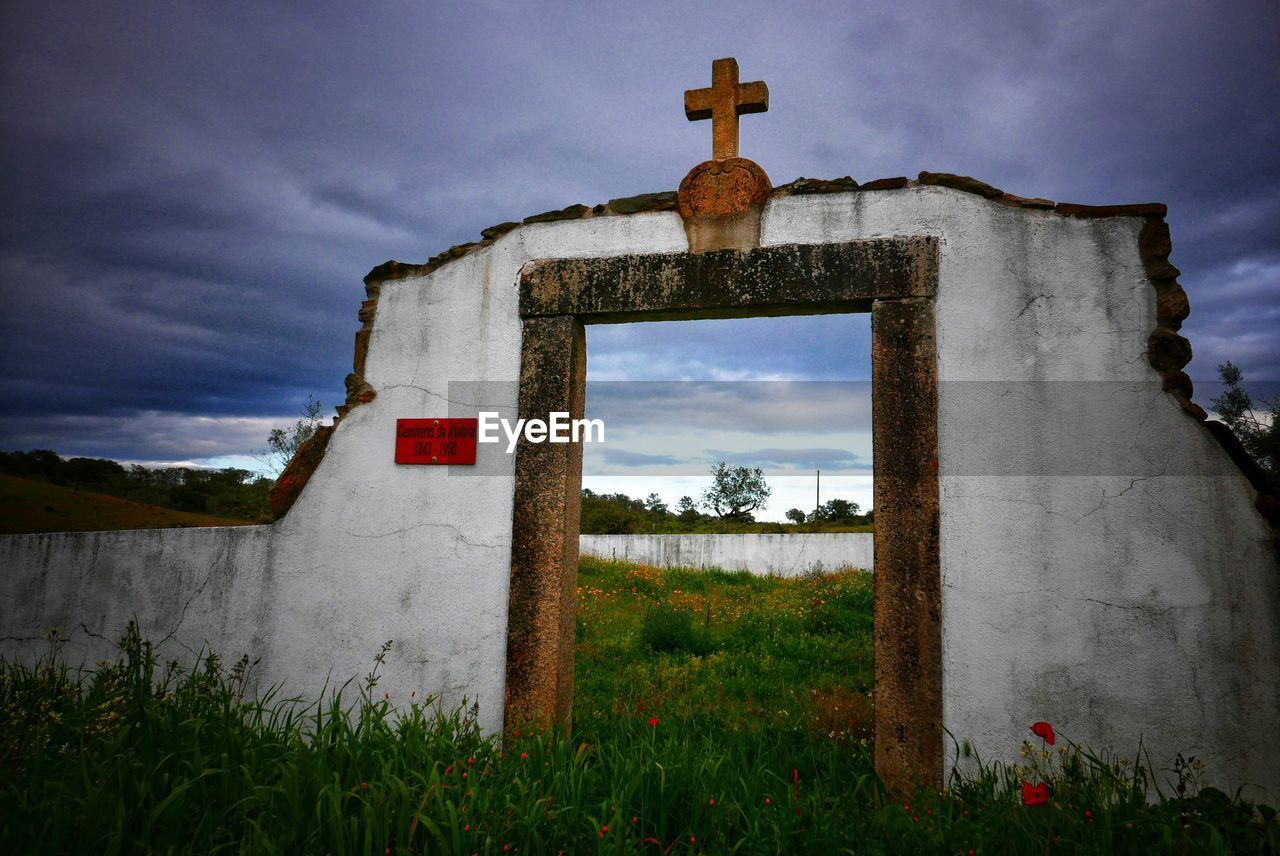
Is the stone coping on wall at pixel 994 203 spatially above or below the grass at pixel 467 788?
above

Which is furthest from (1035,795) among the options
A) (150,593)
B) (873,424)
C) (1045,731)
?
(150,593)

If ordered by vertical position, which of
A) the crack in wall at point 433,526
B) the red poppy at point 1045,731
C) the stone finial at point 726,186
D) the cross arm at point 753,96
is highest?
the cross arm at point 753,96

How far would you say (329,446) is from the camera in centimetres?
430

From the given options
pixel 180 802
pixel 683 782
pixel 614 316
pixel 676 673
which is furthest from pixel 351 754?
pixel 676 673

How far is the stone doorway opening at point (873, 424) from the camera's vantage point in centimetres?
337

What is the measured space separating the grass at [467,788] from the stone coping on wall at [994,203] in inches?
50.6

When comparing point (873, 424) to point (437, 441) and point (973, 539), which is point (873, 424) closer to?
point (973, 539)

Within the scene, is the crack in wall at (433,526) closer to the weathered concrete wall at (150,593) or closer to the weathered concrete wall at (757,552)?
the weathered concrete wall at (150,593)

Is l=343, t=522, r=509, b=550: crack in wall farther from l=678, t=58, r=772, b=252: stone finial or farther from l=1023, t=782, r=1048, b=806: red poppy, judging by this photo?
l=1023, t=782, r=1048, b=806: red poppy

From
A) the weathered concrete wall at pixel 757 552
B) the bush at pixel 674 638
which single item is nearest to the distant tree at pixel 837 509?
the weathered concrete wall at pixel 757 552

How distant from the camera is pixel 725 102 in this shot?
4.08 meters

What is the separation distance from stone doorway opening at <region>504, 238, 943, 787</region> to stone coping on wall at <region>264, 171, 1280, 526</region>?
1.08ft

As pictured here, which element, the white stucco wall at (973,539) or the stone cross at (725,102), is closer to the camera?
the white stucco wall at (973,539)

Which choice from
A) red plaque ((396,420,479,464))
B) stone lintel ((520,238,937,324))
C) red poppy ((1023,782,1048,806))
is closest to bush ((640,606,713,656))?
Answer: red plaque ((396,420,479,464))
